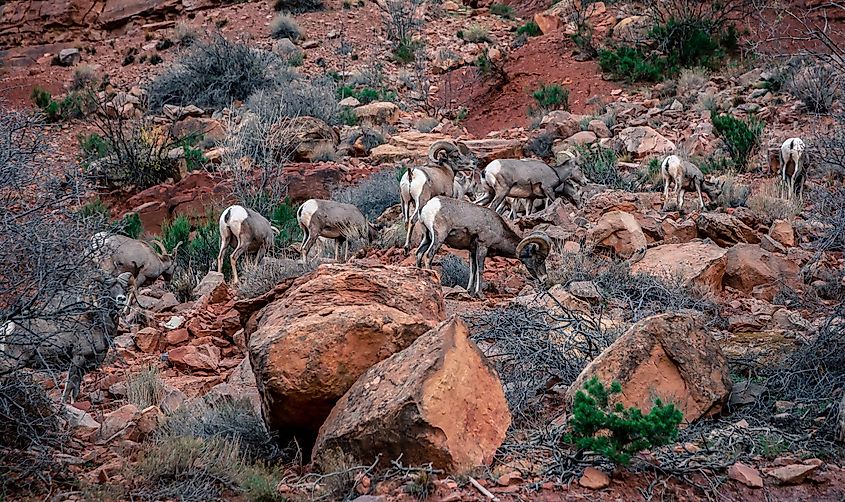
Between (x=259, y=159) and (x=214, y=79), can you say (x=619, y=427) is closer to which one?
(x=259, y=159)

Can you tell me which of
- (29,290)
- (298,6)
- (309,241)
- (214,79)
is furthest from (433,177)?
(298,6)

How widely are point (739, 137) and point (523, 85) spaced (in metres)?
9.95

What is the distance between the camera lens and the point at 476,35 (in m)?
31.1

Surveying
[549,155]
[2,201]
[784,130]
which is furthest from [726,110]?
[2,201]

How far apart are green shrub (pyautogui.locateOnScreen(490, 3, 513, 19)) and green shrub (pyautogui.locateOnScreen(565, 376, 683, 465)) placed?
3100 centimetres

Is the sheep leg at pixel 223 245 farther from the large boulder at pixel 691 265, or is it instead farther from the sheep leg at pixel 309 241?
the large boulder at pixel 691 265

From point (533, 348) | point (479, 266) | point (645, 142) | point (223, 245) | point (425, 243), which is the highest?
point (533, 348)

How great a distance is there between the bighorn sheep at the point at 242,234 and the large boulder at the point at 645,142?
9.27m

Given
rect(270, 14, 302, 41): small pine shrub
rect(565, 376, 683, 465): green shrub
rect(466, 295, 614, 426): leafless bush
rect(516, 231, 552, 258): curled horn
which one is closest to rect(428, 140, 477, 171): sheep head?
rect(516, 231, 552, 258): curled horn

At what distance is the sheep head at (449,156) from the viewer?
518 inches

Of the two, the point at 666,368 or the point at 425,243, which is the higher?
the point at 666,368

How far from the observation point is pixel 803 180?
15.7 m

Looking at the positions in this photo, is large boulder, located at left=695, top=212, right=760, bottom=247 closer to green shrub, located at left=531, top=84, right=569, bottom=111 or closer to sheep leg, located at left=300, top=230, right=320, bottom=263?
sheep leg, located at left=300, top=230, right=320, bottom=263

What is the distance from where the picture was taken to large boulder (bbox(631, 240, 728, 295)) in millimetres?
9656
